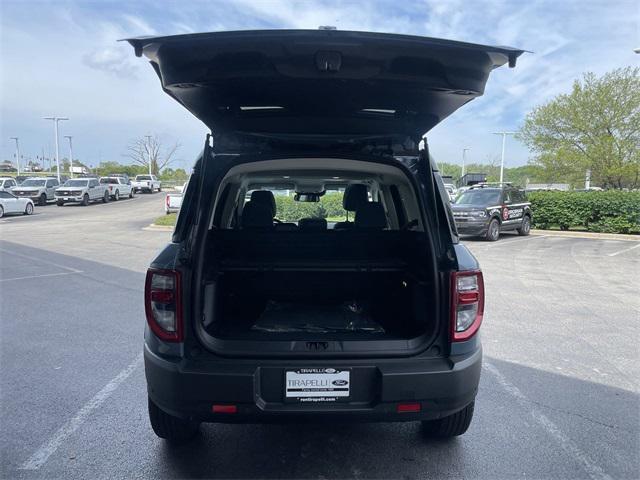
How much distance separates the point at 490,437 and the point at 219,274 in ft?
6.89

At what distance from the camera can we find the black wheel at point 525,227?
16.4 meters

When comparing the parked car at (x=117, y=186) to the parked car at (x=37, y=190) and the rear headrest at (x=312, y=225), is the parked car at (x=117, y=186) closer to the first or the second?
the parked car at (x=37, y=190)

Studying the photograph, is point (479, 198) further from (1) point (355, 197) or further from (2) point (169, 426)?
(2) point (169, 426)

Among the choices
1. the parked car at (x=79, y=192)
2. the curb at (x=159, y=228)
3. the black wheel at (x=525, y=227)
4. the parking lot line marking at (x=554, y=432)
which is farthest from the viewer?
the parked car at (x=79, y=192)

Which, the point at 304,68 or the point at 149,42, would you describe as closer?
the point at 149,42

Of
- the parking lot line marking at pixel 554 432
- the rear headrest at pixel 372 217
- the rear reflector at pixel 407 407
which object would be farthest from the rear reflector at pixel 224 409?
the parking lot line marking at pixel 554 432

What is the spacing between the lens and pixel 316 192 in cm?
507

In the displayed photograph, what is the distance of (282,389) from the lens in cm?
233

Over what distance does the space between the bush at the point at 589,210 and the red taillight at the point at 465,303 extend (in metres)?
16.9

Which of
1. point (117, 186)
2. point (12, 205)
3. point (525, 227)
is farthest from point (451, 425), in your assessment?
point (117, 186)

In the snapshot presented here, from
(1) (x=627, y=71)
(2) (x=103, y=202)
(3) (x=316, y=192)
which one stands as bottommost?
(2) (x=103, y=202)

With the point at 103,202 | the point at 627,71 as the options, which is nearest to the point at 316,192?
the point at 627,71

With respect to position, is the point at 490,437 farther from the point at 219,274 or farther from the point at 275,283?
the point at 219,274

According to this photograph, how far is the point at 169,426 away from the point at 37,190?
110 feet
